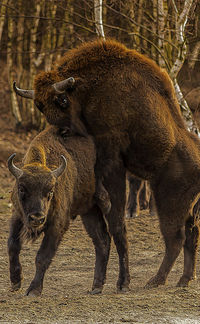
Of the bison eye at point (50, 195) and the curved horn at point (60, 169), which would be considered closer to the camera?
the bison eye at point (50, 195)

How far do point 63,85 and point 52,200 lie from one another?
4.59 feet

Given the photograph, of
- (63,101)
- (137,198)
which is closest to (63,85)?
(63,101)

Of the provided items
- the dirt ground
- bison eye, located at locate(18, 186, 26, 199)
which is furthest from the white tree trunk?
bison eye, located at locate(18, 186, 26, 199)

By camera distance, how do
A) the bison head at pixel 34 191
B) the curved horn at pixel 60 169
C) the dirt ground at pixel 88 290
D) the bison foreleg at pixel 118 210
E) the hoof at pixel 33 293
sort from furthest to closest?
the bison foreleg at pixel 118 210 < the curved horn at pixel 60 169 < the hoof at pixel 33 293 < the bison head at pixel 34 191 < the dirt ground at pixel 88 290

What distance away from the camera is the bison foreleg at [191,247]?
800 cm

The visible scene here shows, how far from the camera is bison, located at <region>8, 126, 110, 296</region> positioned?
6.99 meters

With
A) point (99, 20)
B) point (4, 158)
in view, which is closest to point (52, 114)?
point (99, 20)

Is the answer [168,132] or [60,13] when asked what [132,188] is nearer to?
[168,132]

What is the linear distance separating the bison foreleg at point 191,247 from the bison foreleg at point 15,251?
1.89 meters

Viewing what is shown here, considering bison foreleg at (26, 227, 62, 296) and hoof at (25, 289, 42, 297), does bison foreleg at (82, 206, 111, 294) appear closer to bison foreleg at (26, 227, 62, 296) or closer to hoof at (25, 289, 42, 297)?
bison foreleg at (26, 227, 62, 296)

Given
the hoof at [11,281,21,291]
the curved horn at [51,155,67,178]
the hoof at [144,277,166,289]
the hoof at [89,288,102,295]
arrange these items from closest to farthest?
the curved horn at [51,155,67,178] → the hoof at [11,281,21,291] → the hoof at [89,288,102,295] → the hoof at [144,277,166,289]

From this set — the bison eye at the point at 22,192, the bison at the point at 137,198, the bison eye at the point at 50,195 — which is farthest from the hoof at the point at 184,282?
the bison at the point at 137,198

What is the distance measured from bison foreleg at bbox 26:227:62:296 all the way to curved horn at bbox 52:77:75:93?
1.65 meters

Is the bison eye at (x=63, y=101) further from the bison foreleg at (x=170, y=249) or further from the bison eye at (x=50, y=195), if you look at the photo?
the bison foreleg at (x=170, y=249)
